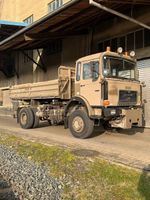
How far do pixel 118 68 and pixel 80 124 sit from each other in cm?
230

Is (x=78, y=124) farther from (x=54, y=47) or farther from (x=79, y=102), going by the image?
(x=54, y=47)

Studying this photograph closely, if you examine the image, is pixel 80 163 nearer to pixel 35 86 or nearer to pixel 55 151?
pixel 55 151

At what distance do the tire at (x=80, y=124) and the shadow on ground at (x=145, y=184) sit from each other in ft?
15.4

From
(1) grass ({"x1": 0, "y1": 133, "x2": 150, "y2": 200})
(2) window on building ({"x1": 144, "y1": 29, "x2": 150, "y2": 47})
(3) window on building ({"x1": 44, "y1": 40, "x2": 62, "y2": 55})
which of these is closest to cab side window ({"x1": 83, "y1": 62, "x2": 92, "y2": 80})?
(1) grass ({"x1": 0, "y1": 133, "x2": 150, "y2": 200})

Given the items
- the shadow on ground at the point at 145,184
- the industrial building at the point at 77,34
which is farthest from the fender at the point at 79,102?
the shadow on ground at the point at 145,184

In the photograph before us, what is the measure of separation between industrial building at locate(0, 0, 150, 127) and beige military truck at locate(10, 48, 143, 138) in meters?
2.23

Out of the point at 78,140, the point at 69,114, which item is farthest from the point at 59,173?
the point at 69,114

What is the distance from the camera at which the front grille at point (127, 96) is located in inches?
486

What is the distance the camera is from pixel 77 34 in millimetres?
20391

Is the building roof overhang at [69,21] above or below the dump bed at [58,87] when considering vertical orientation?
above

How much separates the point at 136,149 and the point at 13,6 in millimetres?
29897

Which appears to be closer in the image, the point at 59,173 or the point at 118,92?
the point at 59,173

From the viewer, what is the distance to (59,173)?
7.83m

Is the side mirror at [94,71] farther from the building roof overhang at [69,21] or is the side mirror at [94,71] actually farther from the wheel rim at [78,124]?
the building roof overhang at [69,21]
